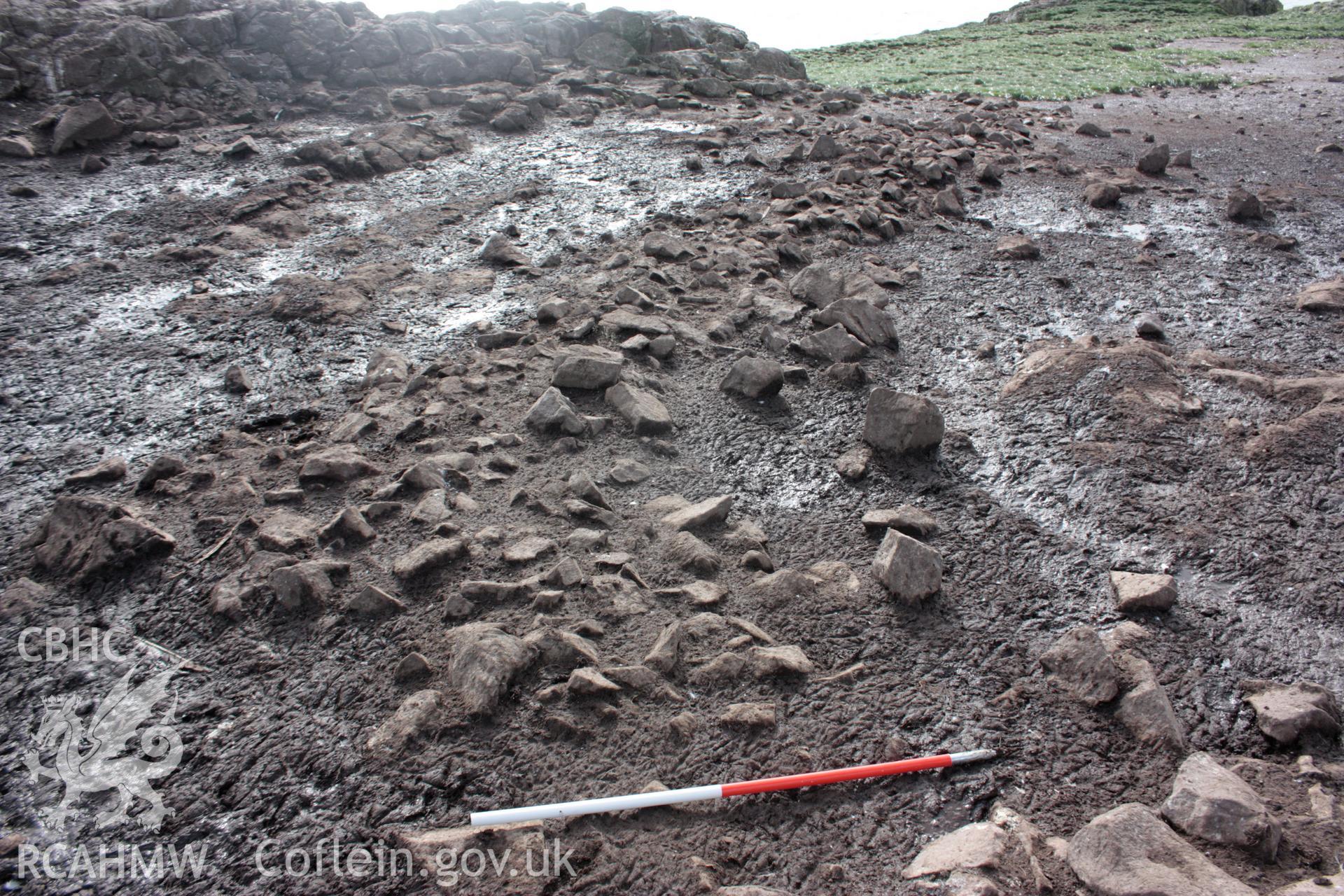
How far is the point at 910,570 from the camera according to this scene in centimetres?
252

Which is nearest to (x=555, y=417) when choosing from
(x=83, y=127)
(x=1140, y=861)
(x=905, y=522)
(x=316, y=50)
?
(x=905, y=522)

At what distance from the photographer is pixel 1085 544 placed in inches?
111

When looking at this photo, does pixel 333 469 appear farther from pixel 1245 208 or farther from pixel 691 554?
pixel 1245 208

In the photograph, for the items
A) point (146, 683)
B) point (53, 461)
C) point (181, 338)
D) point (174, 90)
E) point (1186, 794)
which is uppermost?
point (174, 90)

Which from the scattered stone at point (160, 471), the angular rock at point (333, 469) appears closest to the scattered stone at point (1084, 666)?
the angular rock at point (333, 469)

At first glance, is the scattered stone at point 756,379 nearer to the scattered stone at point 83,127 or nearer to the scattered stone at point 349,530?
the scattered stone at point 349,530

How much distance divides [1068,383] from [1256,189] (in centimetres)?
440

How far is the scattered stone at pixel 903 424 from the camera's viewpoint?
3232 millimetres

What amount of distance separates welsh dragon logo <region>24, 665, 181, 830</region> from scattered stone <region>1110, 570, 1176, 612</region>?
2804mm

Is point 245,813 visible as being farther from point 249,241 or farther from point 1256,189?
point 1256,189

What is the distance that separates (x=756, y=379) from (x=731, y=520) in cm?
97

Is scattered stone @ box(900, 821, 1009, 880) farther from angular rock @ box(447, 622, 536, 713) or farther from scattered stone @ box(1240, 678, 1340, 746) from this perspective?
angular rock @ box(447, 622, 536, 713)

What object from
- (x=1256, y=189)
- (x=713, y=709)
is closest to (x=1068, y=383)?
(x=713, y=709)

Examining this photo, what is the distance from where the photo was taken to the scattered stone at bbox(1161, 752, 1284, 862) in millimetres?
1716
